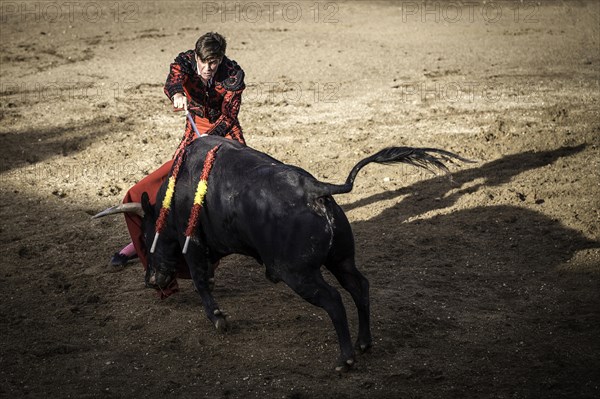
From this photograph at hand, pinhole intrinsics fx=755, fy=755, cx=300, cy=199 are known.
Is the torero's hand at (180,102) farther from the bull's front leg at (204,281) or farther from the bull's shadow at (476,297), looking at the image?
the bull's shadow at (476,297)

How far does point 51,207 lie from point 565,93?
23.3 ft

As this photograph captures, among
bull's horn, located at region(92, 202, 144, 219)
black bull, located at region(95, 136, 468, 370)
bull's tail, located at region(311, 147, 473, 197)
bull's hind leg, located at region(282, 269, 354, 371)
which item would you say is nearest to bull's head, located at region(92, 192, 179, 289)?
bull's horn, located at region(92, 202, 144, 219)

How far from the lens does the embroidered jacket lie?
20.0ft

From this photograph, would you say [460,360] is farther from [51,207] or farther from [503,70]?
[503,70]

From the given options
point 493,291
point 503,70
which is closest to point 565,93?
point 503,70

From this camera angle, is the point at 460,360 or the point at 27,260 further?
the point at 27,260

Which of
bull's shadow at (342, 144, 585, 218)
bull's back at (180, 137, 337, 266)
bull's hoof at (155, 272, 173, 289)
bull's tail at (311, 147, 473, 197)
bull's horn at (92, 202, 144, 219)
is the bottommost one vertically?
bull's hoof at (155, 272, 173, 289)

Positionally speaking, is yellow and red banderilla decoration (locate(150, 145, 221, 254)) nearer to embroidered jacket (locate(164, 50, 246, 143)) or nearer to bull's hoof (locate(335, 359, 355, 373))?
embroidered jacket (locate(164, 50, 246, 143))

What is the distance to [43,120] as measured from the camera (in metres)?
10.2

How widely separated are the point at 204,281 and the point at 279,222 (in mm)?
1188

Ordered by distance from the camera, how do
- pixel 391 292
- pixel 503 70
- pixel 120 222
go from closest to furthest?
1. pixel 391 292
2. pixel 120 222
3. pixel 503 70

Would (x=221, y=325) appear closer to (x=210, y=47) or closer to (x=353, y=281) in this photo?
(x=353, y=281)

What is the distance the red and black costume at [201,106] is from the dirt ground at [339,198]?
2.62ft

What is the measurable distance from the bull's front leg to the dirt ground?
12 cm
